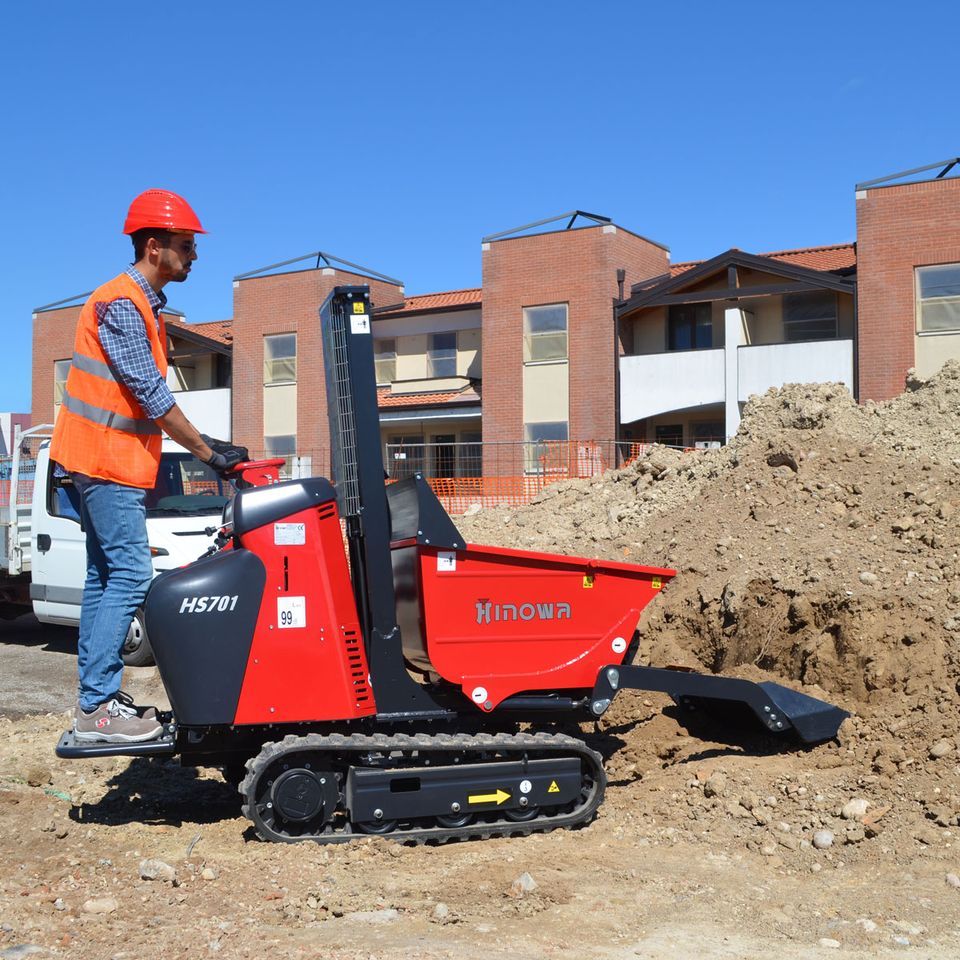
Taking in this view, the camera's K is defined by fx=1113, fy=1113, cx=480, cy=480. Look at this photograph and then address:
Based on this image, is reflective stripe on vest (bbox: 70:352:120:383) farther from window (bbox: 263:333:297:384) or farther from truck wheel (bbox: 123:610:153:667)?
window (bbox: 263:333:297:384)

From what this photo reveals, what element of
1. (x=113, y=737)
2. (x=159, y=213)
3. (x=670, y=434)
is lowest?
(x=113, y=737)

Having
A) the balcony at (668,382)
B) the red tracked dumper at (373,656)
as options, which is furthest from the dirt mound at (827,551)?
the balcony at (668,382)

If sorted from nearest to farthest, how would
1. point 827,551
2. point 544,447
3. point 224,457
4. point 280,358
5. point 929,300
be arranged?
point 224,457 < point 827,551 < point 929,300 < point 544,447 < point 280,358

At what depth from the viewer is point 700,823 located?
5422 millimetres

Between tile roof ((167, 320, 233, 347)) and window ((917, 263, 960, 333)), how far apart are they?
23.2 metres

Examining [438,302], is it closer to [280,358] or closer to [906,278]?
[280,358]

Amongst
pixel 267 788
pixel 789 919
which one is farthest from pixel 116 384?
pixel 789 919

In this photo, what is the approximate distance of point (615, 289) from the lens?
31.4m

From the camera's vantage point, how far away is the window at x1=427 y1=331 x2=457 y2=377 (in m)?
36.1

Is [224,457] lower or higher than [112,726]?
higher

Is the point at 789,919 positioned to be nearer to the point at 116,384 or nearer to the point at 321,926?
the point at 321,926

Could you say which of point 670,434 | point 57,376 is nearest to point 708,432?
point 670,434

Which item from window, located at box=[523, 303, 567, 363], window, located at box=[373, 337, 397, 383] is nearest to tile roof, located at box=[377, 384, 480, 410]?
window, located at box=[373, 337, 397, 383]

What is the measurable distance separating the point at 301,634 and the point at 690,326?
28.3 metres
